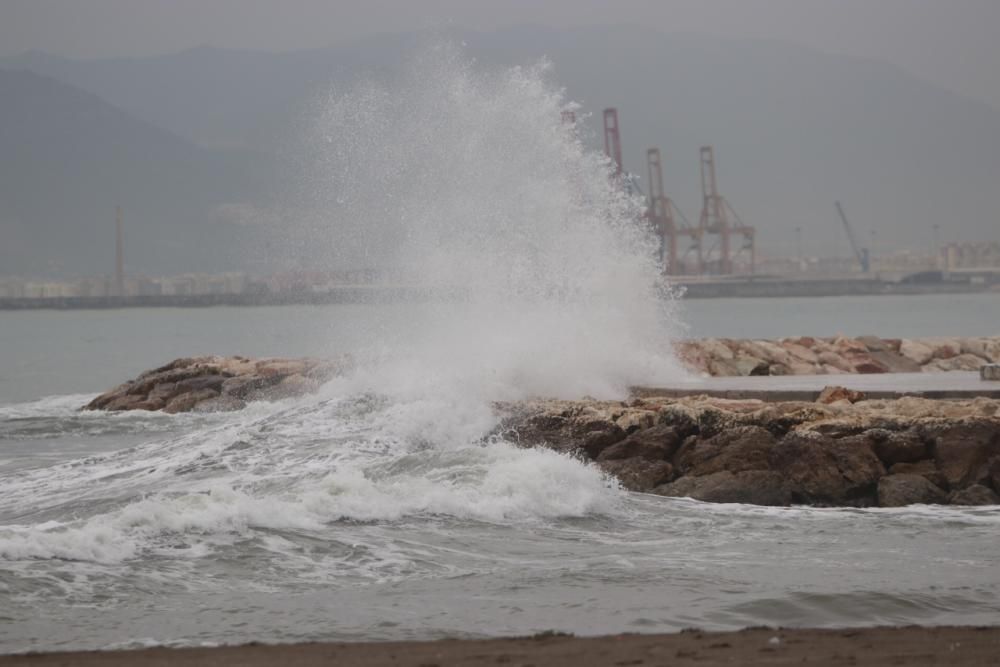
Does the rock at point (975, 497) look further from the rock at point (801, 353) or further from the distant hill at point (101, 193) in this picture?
the distant hill at point (101, 193)

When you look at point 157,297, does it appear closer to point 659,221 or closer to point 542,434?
point 659,221

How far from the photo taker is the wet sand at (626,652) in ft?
19.3

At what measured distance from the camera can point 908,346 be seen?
22.9 meters

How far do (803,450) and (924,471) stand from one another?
0.90 meters

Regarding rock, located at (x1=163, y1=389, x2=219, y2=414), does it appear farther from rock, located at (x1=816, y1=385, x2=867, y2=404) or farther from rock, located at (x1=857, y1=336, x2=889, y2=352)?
rock, located at (x1=816, y1=385, x2=867, y2=404)

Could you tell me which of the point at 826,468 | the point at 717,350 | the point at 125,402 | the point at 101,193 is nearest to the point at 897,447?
the point at 826,468

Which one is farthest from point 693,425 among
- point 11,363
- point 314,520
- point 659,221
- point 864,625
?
point 659,221

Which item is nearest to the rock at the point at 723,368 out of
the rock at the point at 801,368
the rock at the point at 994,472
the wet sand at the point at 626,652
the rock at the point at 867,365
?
the rock at the point at 801,368

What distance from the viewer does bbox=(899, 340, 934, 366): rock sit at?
73.0 ft

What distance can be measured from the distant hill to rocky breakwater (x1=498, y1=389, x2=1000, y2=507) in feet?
476

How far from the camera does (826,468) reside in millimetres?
10578

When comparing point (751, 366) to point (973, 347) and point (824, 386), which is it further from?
point (973, 347)

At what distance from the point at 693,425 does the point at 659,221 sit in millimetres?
109051

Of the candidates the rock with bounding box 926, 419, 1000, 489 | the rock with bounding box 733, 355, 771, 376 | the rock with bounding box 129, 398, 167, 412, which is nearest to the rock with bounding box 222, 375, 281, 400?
the rock with bounding box 129, 398, 167, 412
